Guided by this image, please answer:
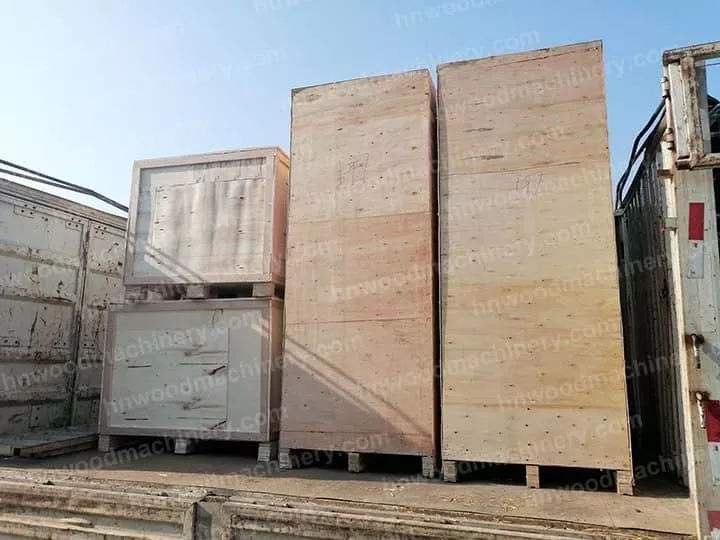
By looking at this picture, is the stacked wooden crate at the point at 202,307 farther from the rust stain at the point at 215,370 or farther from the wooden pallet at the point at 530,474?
the wooden pallet at the point at 530,474

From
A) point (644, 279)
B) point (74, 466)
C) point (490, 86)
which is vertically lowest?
point (74, 466)

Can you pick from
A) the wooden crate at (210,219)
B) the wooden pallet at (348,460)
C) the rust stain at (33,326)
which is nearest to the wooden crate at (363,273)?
the wooden pallet at (348,460)

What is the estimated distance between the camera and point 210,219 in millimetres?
4746

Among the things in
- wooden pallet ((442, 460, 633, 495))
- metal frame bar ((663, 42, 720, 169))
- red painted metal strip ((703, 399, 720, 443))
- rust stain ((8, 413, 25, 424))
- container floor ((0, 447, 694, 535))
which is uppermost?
metal frame bar ((663, 42, 720, 169))

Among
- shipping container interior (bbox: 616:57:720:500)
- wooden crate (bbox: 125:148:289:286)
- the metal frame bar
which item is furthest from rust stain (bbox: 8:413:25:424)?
the metal frame bar

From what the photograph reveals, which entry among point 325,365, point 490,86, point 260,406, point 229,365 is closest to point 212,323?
point 229,365

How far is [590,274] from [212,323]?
289cm

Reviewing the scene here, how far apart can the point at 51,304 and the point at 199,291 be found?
1787 millimetres

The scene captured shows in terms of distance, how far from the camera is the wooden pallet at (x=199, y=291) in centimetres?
453

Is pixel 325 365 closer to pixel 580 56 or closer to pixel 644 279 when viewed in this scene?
pixel 644 279

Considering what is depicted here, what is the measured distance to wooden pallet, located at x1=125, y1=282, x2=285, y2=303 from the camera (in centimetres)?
453

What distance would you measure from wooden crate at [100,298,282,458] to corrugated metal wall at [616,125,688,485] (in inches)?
110

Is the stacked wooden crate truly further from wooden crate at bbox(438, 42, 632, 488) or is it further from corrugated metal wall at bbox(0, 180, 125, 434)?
wooden crate at bbox(438, 42, 632, 488)

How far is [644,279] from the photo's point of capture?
429 cm
